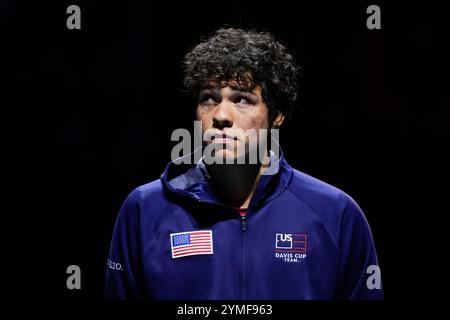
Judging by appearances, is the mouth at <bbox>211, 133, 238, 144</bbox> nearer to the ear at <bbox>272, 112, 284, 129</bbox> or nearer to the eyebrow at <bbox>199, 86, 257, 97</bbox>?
the eyebrow at <bbox>199, 86, 257, 97</bbox>

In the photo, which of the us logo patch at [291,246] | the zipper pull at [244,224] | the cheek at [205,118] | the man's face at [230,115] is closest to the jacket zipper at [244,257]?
the zipper pull at [244,224]

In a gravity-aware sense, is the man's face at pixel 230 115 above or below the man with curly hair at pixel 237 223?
above

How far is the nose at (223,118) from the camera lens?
2309 millimetres

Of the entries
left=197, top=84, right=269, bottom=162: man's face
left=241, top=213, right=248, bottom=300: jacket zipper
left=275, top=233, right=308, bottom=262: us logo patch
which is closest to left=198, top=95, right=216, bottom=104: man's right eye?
left=197, top=84, right=269, bottom=162: man's face

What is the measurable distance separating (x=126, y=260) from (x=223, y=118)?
66 centimetres

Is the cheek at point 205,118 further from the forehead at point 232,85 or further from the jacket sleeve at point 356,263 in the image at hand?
the jacket sleeve at point 356,263

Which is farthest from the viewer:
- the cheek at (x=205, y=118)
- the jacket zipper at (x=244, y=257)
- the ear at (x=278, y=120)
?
the ear at (x=278, y=120)

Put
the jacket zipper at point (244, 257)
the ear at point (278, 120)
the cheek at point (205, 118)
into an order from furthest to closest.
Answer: the ear at point (278, 120), the cheek at point (205, 118), the jacket zipper at point (244, 257)

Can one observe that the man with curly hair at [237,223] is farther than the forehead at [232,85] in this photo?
No

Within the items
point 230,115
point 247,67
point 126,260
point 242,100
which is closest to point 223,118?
point 230,115

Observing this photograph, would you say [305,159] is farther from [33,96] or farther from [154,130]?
[33,96]
